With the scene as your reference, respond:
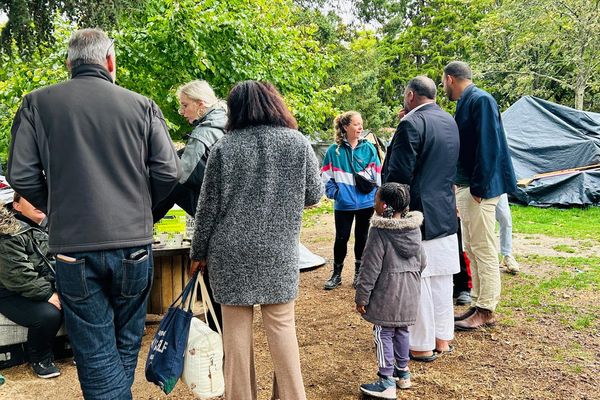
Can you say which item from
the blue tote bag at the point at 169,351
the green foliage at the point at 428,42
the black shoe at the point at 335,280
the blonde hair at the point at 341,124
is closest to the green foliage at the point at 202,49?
the blonde hair at the point at 341,124

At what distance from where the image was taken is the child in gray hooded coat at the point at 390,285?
3.32m

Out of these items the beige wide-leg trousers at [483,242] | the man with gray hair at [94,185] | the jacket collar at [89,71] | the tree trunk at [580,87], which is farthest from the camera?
the tree trunk at [580,87]

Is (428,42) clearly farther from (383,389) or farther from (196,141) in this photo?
(383,389)

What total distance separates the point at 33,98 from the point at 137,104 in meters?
0.45

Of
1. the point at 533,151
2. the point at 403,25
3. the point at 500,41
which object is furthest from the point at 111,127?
the point at 403,25

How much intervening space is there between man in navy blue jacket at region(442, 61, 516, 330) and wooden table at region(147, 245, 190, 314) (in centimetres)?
253

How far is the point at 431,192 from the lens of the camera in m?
3.82

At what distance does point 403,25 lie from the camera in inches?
1256

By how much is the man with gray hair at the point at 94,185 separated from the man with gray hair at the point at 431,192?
188cm

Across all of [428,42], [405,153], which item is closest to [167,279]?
[405,153]

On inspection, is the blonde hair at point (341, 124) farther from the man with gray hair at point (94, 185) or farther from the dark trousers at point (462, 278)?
the man with gray hair at point (94, 185)

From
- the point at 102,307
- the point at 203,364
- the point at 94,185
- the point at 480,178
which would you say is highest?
the point at 94,185

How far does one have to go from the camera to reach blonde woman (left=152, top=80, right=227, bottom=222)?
326 centimetres

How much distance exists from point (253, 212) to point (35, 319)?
2.29 metres
